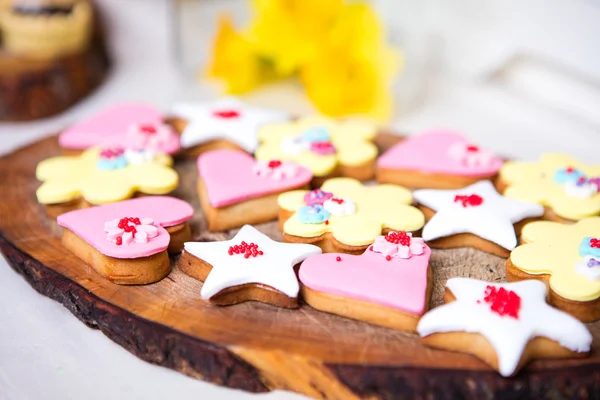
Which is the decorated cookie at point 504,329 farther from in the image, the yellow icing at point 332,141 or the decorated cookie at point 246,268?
the yellow icing at point 332,141

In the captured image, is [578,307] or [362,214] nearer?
[578,307]

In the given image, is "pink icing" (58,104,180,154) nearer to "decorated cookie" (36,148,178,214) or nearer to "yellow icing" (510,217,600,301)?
"decorated cookie" (36,148,178,214)

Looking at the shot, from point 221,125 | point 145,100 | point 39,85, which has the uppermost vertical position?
point 221,125

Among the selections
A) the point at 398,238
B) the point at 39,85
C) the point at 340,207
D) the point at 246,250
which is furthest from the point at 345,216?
the point at 39,85

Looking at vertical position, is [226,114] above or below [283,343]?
above

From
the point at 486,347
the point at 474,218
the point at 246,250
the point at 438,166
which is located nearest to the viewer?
the point at 486,347

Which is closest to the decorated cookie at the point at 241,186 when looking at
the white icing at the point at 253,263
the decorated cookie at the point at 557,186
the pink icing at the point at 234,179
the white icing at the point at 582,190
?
the pink icing at the point at 234,179

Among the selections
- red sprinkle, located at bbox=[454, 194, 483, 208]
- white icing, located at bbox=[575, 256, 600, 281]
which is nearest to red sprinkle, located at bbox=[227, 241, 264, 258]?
red sprinkle, located at bbox=[454, 194, 483, 208]

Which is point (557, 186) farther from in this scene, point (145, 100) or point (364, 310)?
point (145, 100)
